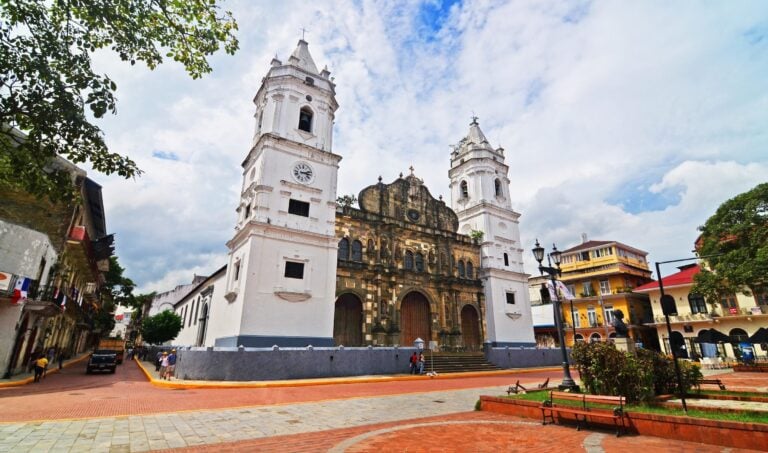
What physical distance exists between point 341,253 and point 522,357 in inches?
618

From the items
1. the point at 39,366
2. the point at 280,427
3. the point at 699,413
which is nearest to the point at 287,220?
the point at 39,366

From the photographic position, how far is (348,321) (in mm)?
23734

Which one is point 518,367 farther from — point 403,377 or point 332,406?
point 332,406

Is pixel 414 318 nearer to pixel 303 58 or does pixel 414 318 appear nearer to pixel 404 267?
pixel 404 267

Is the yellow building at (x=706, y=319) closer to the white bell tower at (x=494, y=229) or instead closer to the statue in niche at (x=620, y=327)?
the white bell tower at (x=494, y=229)

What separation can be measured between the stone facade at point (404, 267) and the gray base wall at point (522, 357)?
A: 7.50 feet

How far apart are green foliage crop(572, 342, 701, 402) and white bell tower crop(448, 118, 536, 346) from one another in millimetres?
18961

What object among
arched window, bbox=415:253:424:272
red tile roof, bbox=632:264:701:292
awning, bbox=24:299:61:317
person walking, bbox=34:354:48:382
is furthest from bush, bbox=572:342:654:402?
red tile roof, bbox=632:264:701:292

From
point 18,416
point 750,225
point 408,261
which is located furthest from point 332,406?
point 750,225

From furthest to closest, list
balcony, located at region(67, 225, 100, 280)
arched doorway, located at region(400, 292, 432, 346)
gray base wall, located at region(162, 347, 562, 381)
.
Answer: arched doorway, located at region(400, 292, 432, 346), balcony, located at region(67, 225, 100, 280), gray base wall, located at region(162, 347, 562, 381)

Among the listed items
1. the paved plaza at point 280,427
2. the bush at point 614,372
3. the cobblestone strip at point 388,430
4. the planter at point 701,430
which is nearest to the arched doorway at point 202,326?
the paved plaza at point 280,427

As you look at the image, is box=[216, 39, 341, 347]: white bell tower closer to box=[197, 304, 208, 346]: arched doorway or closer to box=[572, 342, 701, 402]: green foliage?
box=[197, 304, 208, 346]: arched doorway

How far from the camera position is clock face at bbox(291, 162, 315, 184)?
75.9 ft

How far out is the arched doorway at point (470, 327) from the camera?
28.9 meters
